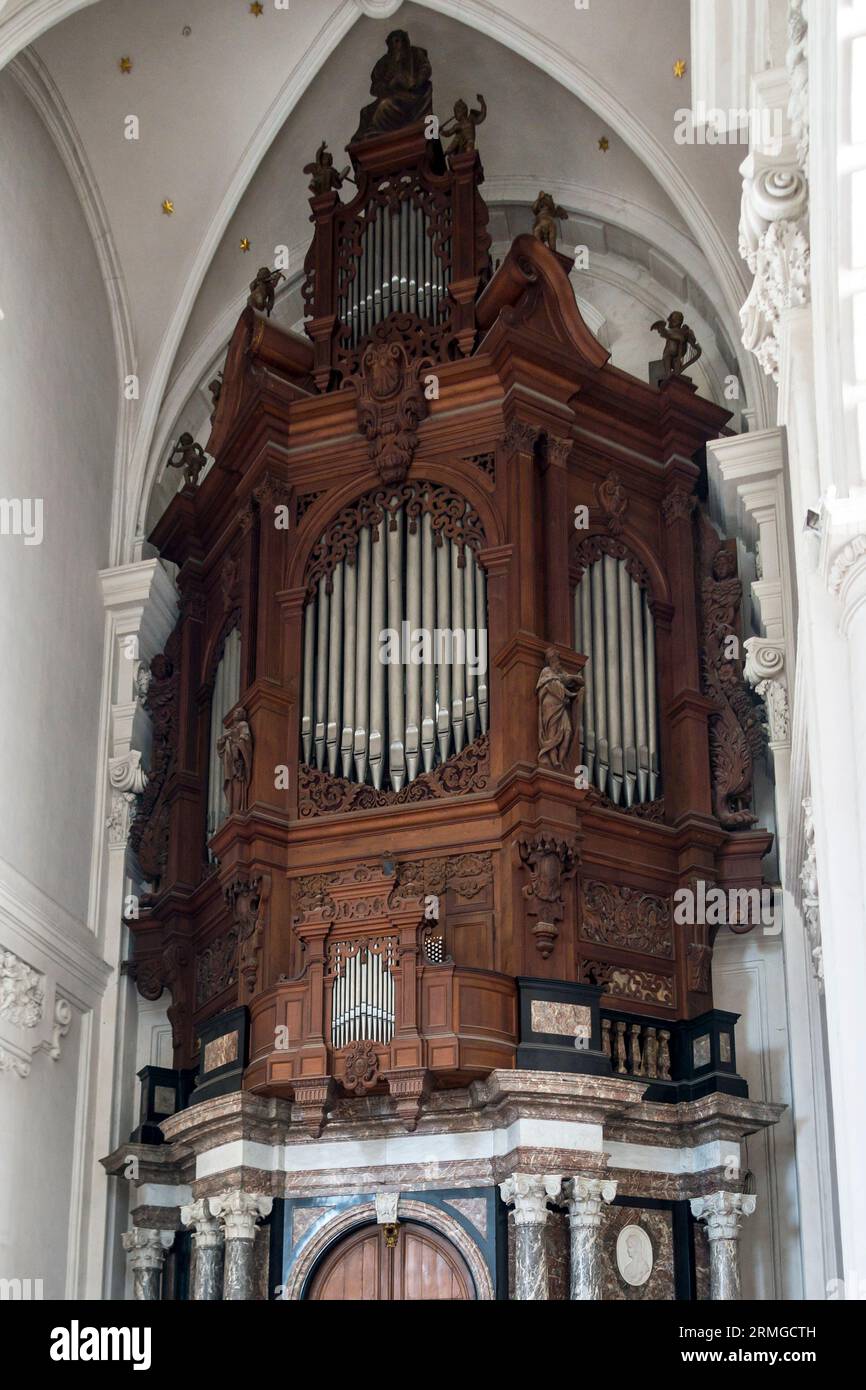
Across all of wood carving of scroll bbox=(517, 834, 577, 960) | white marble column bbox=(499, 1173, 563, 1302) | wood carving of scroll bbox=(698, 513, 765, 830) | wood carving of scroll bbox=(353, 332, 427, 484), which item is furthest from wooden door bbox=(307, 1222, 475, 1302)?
wood carving of scroll bbox=(353, 332, 427, 484)

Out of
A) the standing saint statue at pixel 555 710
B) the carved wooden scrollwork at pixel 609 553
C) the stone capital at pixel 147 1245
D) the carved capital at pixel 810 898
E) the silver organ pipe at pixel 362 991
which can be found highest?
the carved wooden scrollwork at pixel 609 553

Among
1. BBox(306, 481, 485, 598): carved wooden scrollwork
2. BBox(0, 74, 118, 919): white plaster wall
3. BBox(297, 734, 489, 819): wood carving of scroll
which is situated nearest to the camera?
BBox(297, 734, 489, 819): wood carving of scroll

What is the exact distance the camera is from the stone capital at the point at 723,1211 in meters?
12.0

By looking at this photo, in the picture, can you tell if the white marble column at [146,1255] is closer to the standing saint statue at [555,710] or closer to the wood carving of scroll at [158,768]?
the wood carving of scroll at [158,768]

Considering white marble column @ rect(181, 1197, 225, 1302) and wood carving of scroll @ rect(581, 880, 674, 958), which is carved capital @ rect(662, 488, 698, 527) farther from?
white marble column @ rect(181, 1197, 225, 1302)

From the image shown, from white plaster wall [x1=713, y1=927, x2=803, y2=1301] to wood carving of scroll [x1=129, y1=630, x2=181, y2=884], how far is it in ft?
14.6

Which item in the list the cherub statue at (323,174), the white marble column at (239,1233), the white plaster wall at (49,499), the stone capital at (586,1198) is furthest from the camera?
the cherub statue at (323,174)

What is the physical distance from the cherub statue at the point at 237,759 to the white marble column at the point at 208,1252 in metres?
2.79

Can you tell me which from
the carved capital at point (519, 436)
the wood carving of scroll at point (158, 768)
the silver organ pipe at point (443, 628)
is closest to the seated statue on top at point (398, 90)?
the carved capital at point (519, 436)

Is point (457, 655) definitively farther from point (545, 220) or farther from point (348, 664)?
point (545, 220)

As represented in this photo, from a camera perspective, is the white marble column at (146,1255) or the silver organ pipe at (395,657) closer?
the white marble column at (146,1255)

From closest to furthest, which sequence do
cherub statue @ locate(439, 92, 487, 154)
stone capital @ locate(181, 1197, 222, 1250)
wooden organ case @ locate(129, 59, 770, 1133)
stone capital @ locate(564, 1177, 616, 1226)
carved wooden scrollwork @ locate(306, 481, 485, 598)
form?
stone capital @ locate(564, 1177, 616, 1226), wooden organ case @ locate(129, 59, 770, 1133), stone capital @ locate(181, 1197, 222, 1250), carved wooden scrollwork @ locate(306, 481, 485, 598), cherub statue @ locate(439, 92, 487, 154)

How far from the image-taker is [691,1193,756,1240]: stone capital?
11977 mm

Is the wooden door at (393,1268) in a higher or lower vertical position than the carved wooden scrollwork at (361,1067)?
lower
